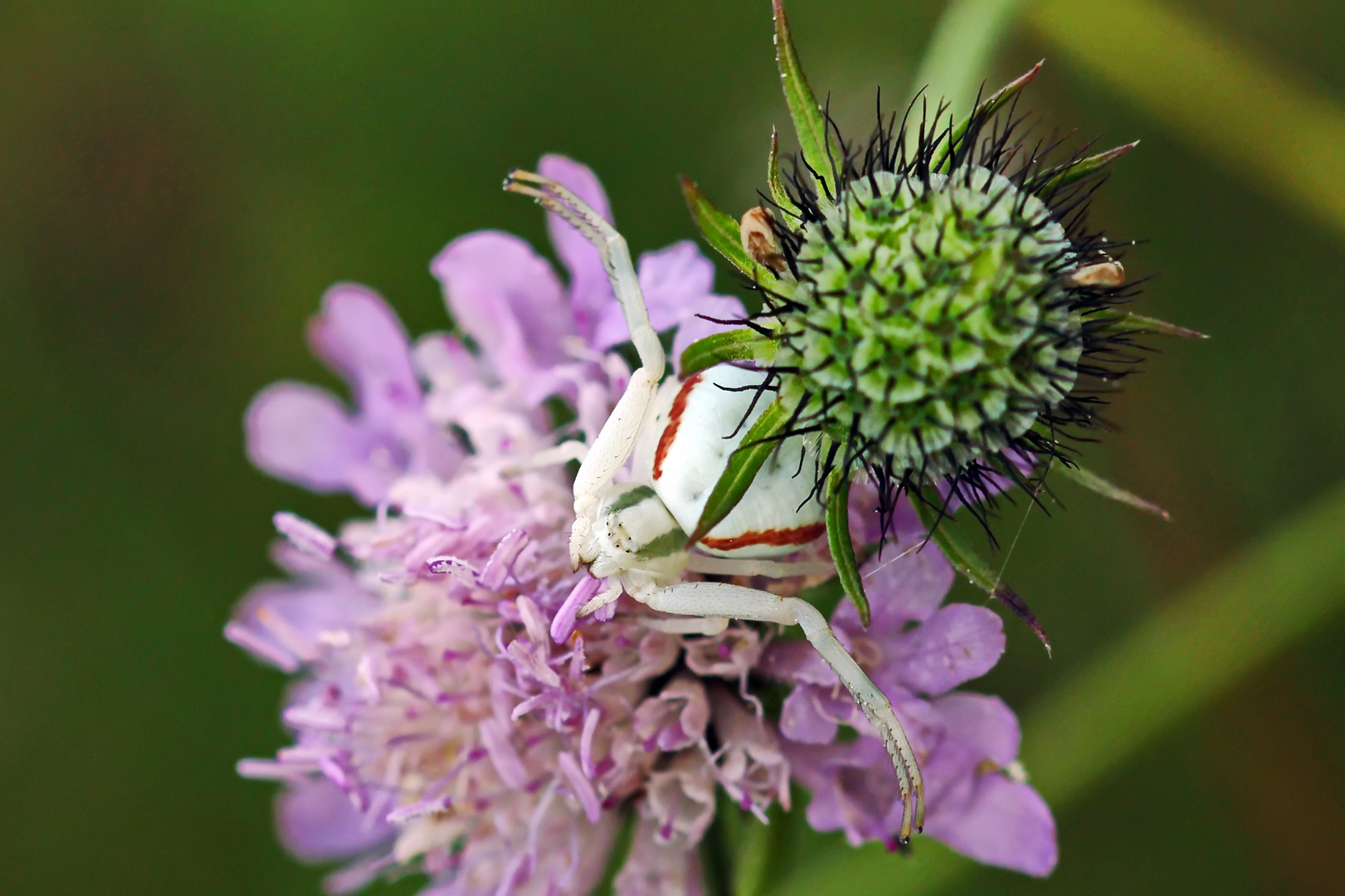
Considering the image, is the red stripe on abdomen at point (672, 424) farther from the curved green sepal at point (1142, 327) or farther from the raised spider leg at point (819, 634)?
the curved green sepal at point (1142, 327)

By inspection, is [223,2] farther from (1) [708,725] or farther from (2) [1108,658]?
(2) [1108,658]

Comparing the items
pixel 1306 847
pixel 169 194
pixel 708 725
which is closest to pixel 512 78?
pixel 169 194

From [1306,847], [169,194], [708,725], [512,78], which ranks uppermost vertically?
[512,78]

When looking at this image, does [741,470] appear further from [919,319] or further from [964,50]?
[964,50]

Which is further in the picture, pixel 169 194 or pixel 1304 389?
pixel 169 194

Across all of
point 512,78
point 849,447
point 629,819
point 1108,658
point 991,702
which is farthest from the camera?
point 512,78

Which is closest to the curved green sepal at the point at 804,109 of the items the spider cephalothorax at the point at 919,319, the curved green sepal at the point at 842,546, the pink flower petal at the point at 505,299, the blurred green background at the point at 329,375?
the spider cephalothorax at the point at 919,319

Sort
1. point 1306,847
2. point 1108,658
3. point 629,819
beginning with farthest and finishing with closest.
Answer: point 1306,847 → point 1108,658 → point 629,819

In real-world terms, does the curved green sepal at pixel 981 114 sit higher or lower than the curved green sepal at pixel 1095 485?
higher
